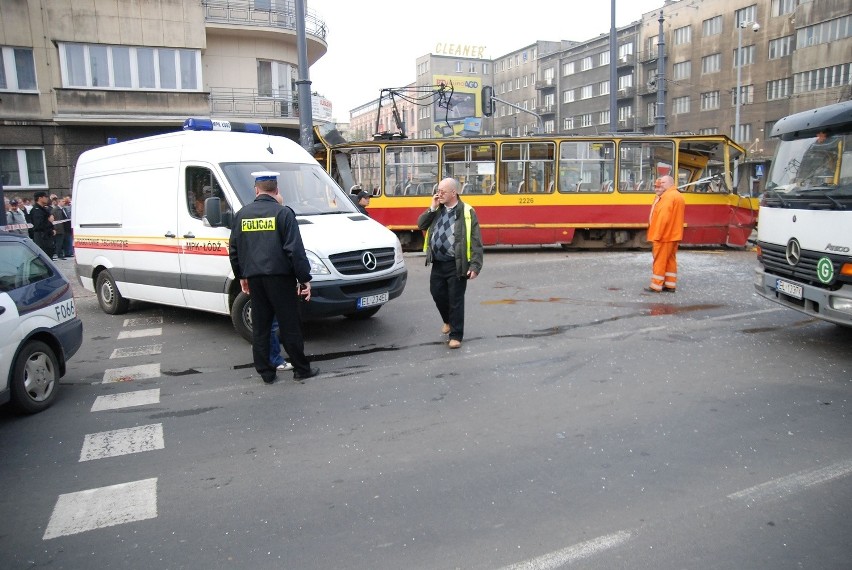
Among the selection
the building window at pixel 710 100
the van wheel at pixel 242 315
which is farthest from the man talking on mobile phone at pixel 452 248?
the building window at pixel 710 100

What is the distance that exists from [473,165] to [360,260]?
10.7 metres

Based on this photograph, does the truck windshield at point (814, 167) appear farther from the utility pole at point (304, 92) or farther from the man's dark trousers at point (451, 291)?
the utility pole at point (304, 92)

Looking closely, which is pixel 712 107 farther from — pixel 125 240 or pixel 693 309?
pixel 125 240

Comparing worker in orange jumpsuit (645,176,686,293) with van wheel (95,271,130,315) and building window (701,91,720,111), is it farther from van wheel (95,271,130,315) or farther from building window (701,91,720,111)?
building window (701,91,720,111)

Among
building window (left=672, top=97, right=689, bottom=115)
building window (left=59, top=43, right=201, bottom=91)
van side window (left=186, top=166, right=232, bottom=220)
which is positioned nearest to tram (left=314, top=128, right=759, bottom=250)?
van side window (left=186, top=166, right=232, bottom=220)

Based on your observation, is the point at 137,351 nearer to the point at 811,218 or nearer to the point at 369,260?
the point at 369,260

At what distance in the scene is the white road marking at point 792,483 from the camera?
3.87m

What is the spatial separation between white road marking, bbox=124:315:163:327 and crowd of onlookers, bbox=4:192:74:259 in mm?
7904

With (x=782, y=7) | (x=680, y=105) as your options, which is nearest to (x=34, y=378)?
(x=782, y=7)

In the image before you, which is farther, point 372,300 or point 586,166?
point 586,166

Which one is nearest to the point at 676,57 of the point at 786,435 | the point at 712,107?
the point at 712,107

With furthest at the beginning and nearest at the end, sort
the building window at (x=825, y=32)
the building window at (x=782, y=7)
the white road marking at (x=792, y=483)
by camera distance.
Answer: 1. the building window at (x=782, y=7)
2. the building window at (x=825, y=32)
3. the white road marking at (x=792, y=483)

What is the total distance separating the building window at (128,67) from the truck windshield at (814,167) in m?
23.6

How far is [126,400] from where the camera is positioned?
6.06 metres
